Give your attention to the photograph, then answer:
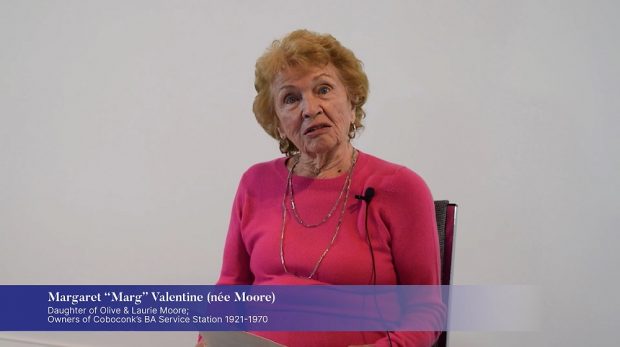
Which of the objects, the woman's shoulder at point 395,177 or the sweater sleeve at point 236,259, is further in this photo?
the sweater sleeve at point 236,259

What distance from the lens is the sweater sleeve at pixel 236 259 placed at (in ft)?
4.05

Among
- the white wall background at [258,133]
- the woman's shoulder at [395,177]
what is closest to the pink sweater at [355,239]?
the woman's shoulder at [395,177]

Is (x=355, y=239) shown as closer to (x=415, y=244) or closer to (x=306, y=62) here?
(x=415, y=244)

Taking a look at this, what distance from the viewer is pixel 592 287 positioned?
1476mm

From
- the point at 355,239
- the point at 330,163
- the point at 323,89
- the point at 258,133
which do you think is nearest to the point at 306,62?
the point at 323,89

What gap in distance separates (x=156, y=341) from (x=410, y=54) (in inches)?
60.2

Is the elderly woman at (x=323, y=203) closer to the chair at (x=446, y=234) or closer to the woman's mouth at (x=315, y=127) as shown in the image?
the woman's mouth at (x=315, y=127)

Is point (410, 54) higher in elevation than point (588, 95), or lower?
higher

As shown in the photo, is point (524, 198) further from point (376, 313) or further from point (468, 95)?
point (376, 313)

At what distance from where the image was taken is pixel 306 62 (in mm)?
1127

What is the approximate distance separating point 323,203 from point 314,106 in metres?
0.22

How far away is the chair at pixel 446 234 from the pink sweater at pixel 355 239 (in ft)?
0.35

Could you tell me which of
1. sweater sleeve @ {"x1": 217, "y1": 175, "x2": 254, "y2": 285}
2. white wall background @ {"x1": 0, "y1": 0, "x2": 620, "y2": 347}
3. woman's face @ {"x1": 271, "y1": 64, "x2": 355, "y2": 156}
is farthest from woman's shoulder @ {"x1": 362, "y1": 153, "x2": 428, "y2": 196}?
white wall background @ {"x1": 0, "y1": 0, "x2": 620, "y2": 347}

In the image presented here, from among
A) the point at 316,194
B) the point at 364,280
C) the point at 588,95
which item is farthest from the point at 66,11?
the point at 588,95
